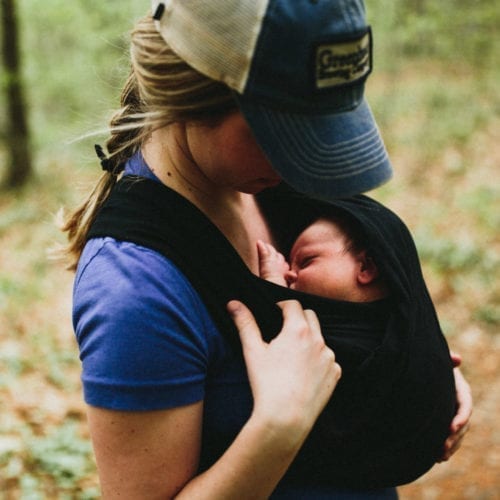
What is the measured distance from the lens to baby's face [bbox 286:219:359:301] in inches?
72.0

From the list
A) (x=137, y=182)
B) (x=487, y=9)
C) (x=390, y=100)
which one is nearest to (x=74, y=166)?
(x=390, y=100)

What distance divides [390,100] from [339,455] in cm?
1155

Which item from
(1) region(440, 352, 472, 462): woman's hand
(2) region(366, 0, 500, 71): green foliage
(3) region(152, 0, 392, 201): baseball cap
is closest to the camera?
(3) region(152, 0, 392, 201): baseball cap

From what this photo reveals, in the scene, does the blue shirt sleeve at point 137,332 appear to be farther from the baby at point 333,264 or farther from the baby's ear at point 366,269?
the baby's ear at point 366,269

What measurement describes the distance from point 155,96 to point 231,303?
496mm

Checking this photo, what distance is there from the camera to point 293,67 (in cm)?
114

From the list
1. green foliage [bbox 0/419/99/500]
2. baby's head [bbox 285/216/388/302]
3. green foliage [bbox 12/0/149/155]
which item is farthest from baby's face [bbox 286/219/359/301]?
green foliage [bbox 12/0/149/155]

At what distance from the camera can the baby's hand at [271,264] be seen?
1665mm

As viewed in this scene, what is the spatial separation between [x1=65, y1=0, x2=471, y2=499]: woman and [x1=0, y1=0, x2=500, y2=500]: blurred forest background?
45cm

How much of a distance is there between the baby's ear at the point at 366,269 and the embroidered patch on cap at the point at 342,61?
0.71m

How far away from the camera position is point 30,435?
11.3ft

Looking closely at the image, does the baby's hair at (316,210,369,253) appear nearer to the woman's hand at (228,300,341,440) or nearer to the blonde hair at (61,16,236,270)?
the woman's hand at (228,300,341,440)

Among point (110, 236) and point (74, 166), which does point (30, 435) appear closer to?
point (110, 236)

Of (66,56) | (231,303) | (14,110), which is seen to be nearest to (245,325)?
(231,303)
